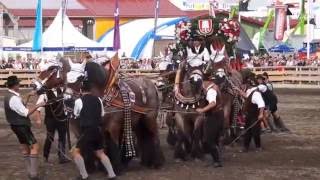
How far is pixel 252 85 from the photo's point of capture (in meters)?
12.7

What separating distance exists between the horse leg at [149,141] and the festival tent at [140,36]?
33131 millimetres

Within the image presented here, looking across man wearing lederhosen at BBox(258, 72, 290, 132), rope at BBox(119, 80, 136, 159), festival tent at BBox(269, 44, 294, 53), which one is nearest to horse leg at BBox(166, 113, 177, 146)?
man wearing lederhosen at BBox(258, 72, 290, 132)

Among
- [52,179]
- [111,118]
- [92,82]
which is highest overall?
[92,82]

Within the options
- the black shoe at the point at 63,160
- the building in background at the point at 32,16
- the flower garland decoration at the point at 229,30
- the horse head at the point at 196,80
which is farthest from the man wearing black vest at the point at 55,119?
the building in background at the point at 32,16

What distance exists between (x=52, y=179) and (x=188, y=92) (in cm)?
278

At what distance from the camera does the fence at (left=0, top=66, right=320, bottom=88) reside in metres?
34.0

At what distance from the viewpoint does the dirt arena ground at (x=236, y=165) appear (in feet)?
30.9

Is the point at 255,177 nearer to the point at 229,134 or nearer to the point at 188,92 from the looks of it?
the point at 188,92

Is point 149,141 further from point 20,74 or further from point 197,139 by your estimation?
point 20,74

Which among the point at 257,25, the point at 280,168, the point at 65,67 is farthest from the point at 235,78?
the point at 257,25

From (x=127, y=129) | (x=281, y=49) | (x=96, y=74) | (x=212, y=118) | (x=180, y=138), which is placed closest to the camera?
(x=96, y=74)

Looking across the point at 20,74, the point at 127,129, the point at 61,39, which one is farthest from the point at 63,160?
the point at 61,39

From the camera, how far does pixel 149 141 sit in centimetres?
1021

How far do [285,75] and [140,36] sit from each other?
697 inches
